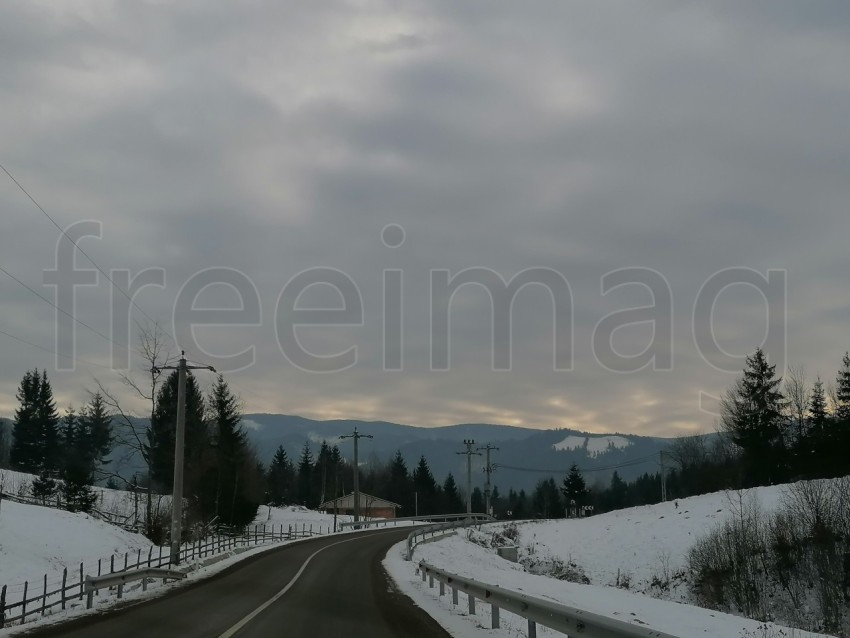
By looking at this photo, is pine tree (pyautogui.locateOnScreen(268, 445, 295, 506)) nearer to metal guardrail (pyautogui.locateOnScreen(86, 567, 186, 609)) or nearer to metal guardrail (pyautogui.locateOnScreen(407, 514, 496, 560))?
metal guardrail (pyautogui.locateOnScreen(407, 514, 496, 560))

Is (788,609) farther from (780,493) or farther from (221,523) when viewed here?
(221,523)

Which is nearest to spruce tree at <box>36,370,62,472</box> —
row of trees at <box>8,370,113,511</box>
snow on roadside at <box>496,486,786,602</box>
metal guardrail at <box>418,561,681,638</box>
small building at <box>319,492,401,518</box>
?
row of trees at <box>8,370,113,511</box>

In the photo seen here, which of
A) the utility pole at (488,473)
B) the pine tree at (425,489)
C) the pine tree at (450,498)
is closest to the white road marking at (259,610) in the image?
the utility pole at (488,473)

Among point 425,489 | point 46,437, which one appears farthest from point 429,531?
point 425,489

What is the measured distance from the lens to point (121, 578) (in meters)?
19.6

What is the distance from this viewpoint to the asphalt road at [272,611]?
13.0 meters

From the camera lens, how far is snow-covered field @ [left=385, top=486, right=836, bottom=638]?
23.3 m

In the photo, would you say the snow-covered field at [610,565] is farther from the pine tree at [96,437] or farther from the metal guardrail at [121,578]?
Answer: the pine tree at [96,437]

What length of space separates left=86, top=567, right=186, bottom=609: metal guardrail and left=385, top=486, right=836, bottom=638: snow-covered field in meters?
7.39

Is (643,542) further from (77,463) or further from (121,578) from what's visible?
(77,463)

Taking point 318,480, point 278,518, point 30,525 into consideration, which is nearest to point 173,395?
point 30,525

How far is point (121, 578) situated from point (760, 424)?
68.5m

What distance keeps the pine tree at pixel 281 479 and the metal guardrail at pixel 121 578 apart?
117 meters

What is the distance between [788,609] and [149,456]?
44.0 m
